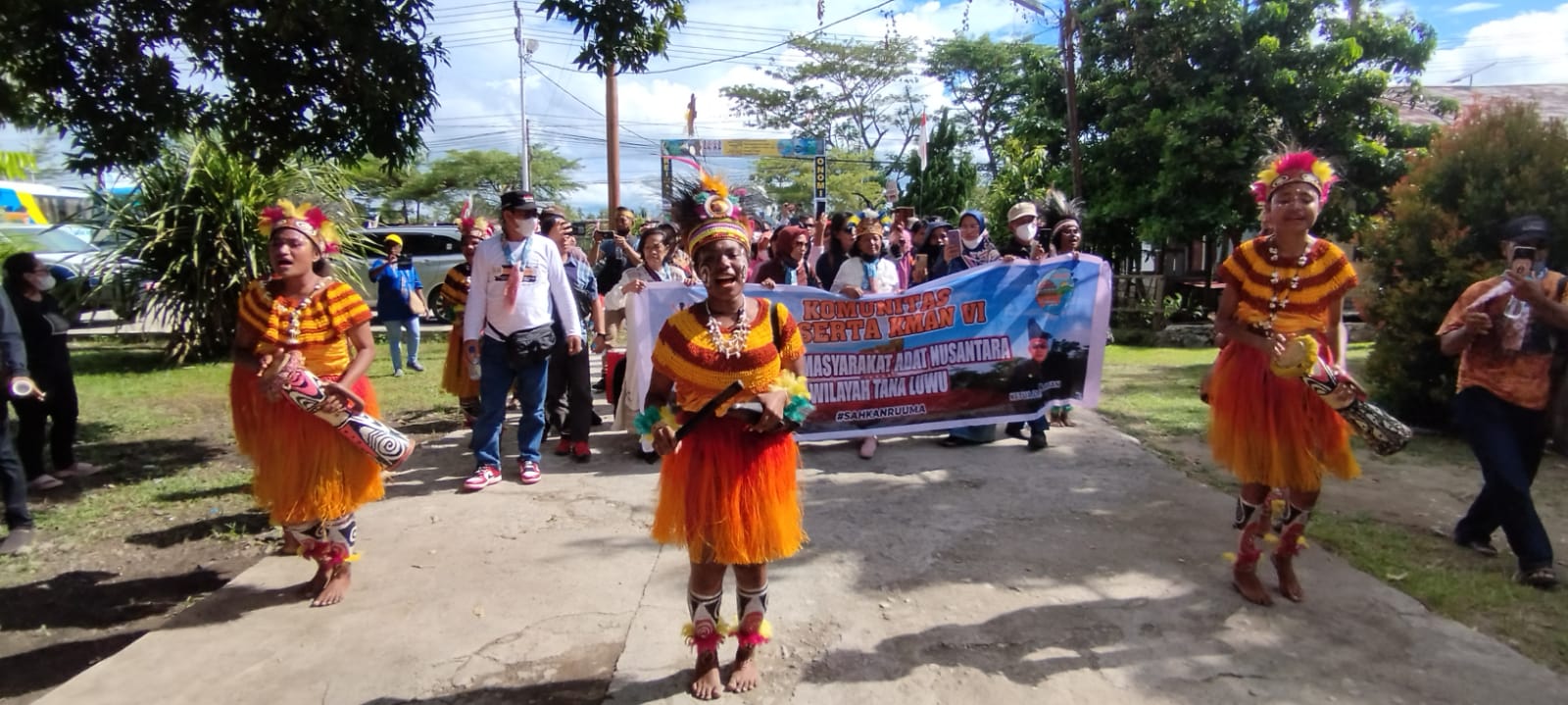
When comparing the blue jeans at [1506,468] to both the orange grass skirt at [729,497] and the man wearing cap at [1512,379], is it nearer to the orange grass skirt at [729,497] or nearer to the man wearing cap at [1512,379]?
the man wearing cap at [1512,379]

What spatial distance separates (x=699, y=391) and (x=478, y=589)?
71.8 inches

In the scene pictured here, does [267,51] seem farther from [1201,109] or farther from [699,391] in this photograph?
[1201,109]

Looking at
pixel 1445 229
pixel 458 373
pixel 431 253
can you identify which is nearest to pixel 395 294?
pixel 458 373

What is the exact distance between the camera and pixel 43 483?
19.8ft

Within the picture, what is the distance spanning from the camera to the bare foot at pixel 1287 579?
158 inches

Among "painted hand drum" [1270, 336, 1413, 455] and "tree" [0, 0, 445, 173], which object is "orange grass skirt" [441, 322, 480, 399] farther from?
"painted hand drum" [1270, 336, 1413, 455]

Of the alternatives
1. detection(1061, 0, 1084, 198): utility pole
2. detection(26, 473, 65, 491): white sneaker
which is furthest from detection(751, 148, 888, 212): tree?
detection(26, 473, 65, 491): white sneaker

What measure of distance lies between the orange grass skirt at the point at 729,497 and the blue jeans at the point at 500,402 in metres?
2.98

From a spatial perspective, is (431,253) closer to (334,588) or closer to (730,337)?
(334,588)

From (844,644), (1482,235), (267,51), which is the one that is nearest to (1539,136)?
(1482,235)

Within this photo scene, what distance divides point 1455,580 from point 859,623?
2.94 m

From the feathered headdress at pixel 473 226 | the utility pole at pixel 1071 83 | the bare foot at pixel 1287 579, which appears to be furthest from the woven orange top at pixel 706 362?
the utility pole at pixel 1071 83

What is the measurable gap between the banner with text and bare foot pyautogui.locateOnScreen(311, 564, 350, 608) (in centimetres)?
256

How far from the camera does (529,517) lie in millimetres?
5254
